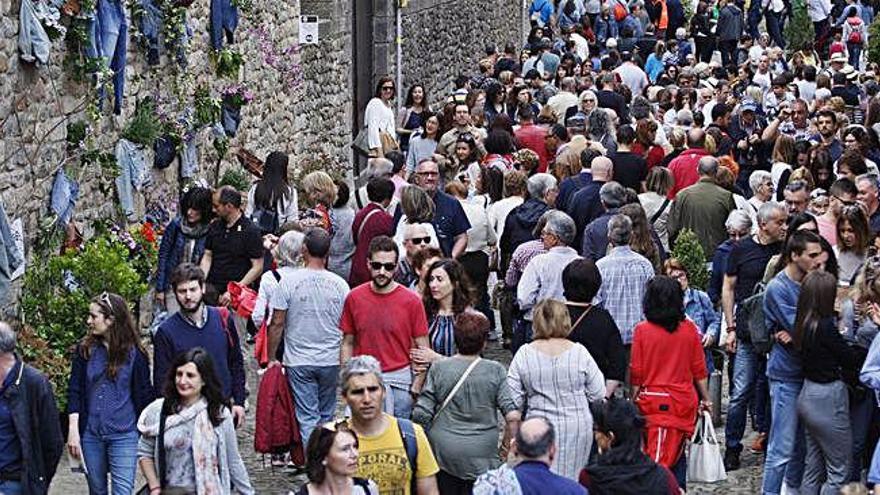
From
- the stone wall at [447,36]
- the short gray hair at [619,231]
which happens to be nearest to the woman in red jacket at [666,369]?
the short gray hair at [619,231]

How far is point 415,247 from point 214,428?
3.64 meters

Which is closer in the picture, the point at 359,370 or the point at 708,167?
the point at 359,370

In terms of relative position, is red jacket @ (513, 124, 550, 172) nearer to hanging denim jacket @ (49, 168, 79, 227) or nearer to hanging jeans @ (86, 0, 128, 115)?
hanging jeans @ (86, 0, 128, 115)

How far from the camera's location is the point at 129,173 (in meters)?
15.6

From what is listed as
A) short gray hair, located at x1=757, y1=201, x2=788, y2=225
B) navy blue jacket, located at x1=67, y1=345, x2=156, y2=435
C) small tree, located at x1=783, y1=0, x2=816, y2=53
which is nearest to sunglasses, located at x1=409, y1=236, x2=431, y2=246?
short gray hair, located at x1=757, y1=201, x2=788, y2=225

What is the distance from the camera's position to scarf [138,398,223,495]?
8.76 metres

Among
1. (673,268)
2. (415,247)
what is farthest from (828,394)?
(415,247)

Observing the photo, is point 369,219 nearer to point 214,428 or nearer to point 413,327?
point 413,327

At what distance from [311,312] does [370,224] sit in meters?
2.60

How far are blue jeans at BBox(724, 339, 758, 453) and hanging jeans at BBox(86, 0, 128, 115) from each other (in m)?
5.56

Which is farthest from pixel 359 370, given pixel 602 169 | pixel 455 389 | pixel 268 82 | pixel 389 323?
pixel 268 82

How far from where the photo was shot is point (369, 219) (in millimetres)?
13773

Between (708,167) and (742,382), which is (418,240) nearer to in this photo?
(742,382)

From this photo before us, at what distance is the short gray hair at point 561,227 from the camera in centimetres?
1199
